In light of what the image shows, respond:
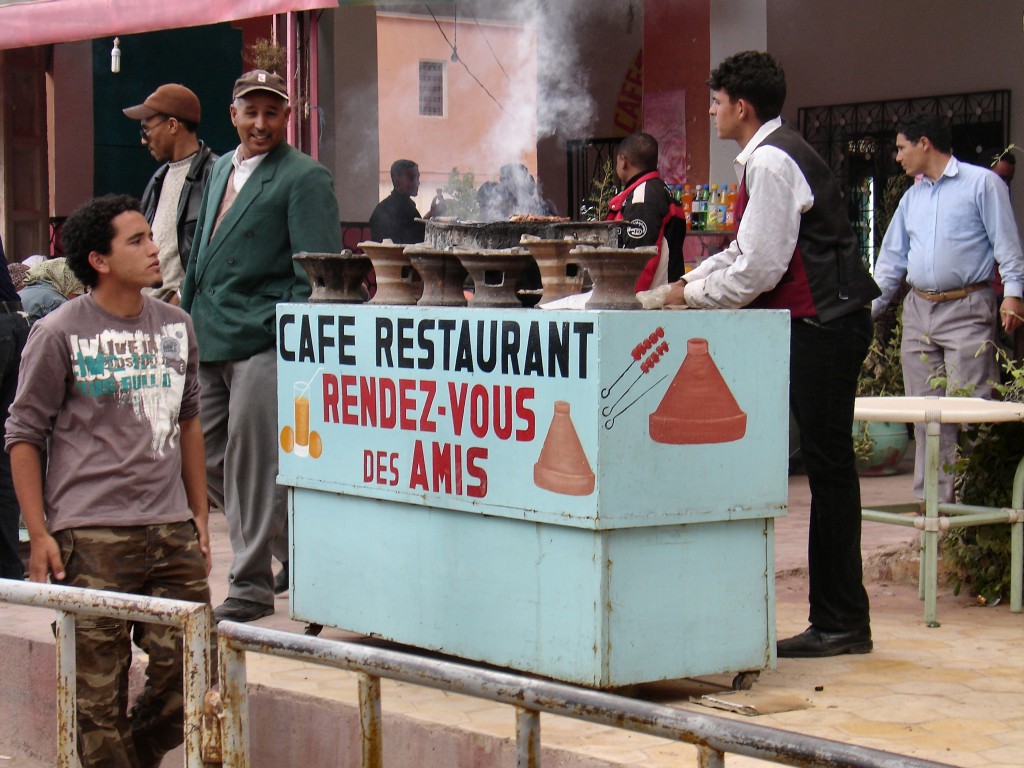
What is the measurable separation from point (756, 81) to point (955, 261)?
2.69 meters

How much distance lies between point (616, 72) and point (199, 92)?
3.69m

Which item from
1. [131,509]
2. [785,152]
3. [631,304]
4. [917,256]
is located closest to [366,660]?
[131,509]

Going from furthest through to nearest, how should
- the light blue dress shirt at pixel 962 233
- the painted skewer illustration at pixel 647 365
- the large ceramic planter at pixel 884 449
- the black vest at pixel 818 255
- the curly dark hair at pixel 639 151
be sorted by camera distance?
1. the large ceramic planter at pixel 884 449
2. the curly dark hair at pixel 639 151
3. the light blue dress shirt at pixel 962 233
4. the black vest at pixel 818 255
5. the painted skewer illustration at pixel 647 365

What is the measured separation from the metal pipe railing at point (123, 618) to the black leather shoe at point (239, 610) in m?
2.11

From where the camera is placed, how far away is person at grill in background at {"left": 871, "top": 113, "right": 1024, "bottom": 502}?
7.17 m

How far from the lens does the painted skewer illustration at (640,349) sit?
4227 millimetres

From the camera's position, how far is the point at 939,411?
548 cm

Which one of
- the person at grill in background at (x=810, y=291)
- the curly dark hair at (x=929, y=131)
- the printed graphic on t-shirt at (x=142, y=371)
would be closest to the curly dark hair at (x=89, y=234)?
the printed graphic on t-shirt at (x=142, y=371)

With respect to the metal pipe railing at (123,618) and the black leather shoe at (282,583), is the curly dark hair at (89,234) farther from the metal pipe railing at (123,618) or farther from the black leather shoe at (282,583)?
the black leather shoe at (282,583)

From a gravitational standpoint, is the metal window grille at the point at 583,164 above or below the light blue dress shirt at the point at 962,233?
above

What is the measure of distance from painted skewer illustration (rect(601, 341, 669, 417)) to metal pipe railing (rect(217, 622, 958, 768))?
1.41m

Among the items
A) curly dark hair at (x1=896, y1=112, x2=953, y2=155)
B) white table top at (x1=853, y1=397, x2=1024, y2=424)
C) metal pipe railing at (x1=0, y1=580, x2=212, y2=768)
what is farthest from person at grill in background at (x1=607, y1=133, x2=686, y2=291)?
metal pipe railing at (x1=0, y1=580, x2=212, y2=768)

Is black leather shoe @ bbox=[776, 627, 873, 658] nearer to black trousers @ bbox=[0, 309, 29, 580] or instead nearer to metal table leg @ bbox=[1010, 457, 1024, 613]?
metal table leg @ bbox=[1010, 457, 1024, 613]

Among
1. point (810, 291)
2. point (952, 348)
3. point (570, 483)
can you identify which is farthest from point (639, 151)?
point (570, 483)
